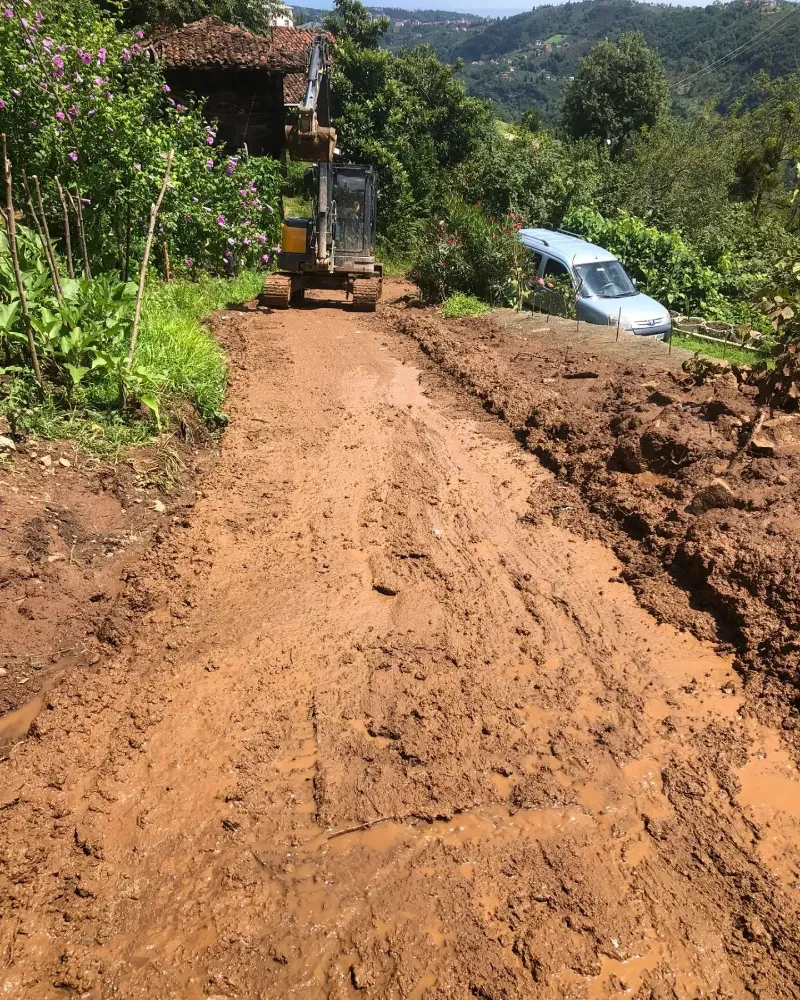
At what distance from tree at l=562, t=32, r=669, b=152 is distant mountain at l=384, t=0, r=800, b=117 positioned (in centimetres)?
767

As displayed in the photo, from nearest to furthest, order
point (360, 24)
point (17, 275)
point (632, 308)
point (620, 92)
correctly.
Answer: point (17, 275) < point (632, 308) < point (360, 24) < point (620, 92)

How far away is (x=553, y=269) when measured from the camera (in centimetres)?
1335

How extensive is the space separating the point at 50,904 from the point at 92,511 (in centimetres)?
310

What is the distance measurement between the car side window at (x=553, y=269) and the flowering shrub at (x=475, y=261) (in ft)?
1.36

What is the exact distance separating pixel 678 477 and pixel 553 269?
315 inches

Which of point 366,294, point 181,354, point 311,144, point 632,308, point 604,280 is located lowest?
point 181,354

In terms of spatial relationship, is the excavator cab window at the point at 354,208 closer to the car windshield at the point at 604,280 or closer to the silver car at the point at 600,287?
the silver car at the point at 600,287

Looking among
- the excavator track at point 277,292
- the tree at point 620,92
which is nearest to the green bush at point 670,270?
the excavator track at point 277,292

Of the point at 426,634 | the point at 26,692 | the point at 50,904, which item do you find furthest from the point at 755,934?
the point at 26,692

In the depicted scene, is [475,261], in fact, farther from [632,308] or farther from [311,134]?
[311,134]

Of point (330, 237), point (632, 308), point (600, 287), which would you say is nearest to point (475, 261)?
point (600, 287)

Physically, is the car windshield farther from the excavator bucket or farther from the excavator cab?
the excavator bucket

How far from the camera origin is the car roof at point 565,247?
13.1m

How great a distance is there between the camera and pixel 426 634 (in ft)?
16.2
